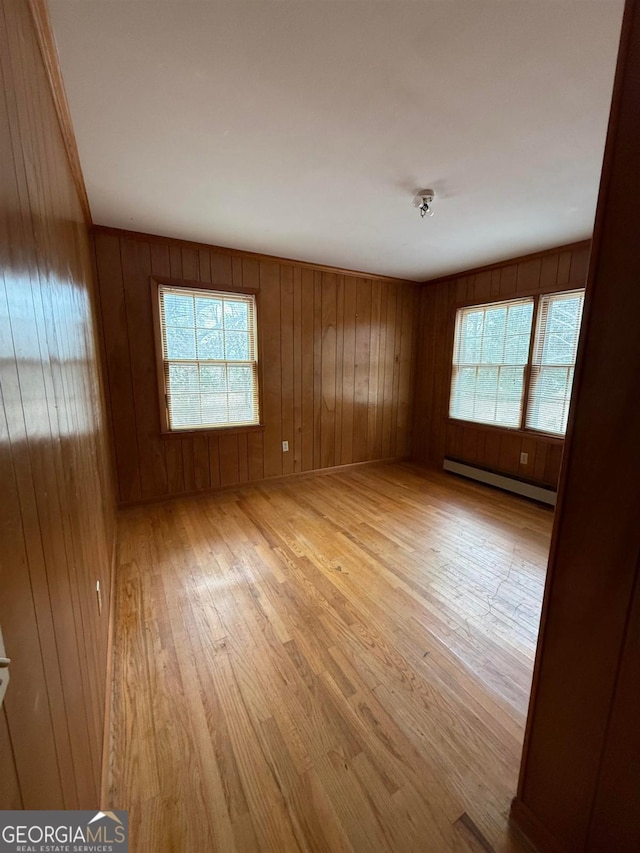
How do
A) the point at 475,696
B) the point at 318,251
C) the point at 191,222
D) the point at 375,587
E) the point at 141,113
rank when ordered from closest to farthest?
the point at 475,696 < the point at 141,113 < the point at 375,587 < the point at 191,222 < the point at 318,251

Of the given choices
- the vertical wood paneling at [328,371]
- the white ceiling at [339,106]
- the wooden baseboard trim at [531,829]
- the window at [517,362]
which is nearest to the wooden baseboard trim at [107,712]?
the wooden baseboard trim at [531,829]

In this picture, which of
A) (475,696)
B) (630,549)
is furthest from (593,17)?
(475,696)

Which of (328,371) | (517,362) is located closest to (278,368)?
(328,371)

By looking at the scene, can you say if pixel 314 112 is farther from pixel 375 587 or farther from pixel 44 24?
pixel 375 587

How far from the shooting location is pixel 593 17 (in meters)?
1.11

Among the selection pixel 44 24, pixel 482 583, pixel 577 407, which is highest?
pixel 44 24

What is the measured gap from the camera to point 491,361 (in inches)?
155

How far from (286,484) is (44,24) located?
3.55 m

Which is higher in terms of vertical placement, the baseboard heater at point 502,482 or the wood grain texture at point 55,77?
the wood grain texture at point 55,77

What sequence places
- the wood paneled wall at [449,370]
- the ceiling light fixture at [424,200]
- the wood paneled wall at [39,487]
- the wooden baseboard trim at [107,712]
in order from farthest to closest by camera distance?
the wood paneled wall at [449,370], the ceiling light fixture at [424,200], the wooden baseboard trim at [107,712], the wood paneled wall at [39,487]

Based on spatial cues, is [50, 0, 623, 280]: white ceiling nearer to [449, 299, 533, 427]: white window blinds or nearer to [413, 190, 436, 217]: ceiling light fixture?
[413, 190, 436, 217]: ceiling light fixture

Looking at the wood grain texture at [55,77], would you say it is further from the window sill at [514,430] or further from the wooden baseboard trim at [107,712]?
the window sill at [514,430]

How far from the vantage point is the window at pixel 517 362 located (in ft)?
10.9

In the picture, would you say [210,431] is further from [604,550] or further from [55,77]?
[604,550]
